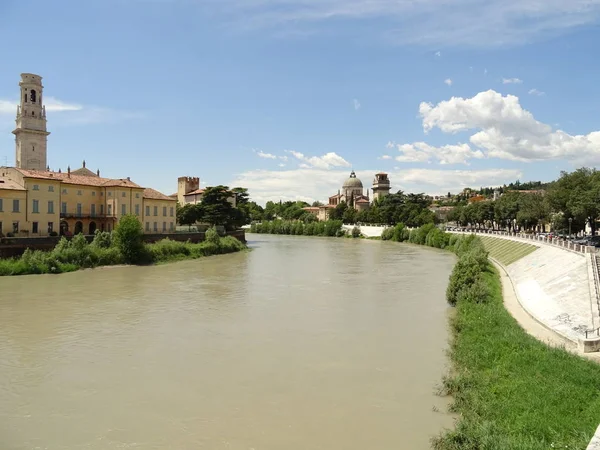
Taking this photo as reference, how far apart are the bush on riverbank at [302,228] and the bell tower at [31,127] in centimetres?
5130

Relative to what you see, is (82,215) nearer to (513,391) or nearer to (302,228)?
(513,391)

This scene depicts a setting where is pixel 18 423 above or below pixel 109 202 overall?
below

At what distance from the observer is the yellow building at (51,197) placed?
34.7m

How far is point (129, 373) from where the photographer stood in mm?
12930

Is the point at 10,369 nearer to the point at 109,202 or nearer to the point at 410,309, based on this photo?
the point at 410,309

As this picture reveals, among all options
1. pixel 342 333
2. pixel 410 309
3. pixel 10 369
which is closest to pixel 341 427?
pixel 342 333

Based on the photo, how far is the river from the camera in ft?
31.5

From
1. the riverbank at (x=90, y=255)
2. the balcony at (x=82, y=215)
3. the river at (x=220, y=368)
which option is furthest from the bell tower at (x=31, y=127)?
the river at (x=220, y=368)

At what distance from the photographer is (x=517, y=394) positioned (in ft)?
34.0

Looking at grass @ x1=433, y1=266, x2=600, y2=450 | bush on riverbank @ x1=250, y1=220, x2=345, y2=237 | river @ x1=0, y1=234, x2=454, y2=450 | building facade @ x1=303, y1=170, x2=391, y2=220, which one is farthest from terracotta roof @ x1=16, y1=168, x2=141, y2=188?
building facade @ x1=303, y1=170, x2=391, y2=220

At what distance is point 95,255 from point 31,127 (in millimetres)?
27742

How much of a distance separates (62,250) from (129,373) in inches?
930

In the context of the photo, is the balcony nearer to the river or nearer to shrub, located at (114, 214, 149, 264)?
shrub, located at (114, 214, 149, 264)

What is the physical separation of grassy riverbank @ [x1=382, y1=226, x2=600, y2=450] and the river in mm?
638
